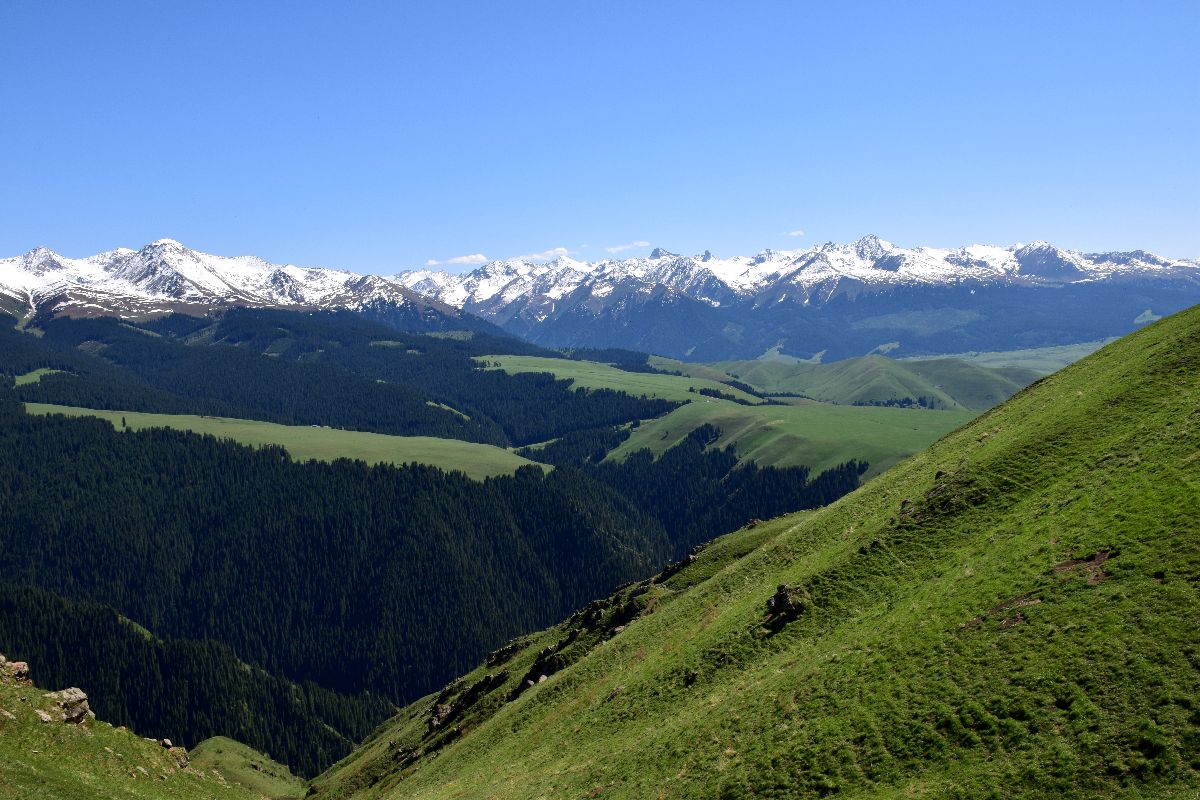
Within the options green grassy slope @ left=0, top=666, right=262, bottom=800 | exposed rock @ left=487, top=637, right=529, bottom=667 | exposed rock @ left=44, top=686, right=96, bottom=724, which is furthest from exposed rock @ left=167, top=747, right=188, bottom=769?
exposed rock @ left=487, top=637, right=529, bottom=667

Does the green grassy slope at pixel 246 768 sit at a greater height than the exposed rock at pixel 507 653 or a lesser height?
lesser

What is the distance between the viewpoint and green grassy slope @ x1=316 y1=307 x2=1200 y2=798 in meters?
35.1

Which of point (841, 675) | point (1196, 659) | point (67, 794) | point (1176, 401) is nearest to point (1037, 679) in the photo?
point (1196, 659)

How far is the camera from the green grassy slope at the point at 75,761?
152 feet

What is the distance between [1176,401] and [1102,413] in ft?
18.2

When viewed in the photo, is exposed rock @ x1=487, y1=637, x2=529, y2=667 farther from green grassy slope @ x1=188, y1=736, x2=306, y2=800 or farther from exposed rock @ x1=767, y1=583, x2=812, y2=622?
exposed rock @ x1=767, y1=583, x2=812, y2=622

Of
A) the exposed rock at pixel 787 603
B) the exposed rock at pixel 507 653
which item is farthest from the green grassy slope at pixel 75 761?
the exposed rock at pixel 507 653

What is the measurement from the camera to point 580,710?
220ft

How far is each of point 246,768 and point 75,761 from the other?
386 feet

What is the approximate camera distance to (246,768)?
154750 millimetres

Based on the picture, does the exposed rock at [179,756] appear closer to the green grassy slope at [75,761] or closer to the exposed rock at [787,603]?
the green grassy slope at [75,761]

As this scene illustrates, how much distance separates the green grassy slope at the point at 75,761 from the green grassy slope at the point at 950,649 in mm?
21503

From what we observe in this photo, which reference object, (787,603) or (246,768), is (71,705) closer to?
(787,603)

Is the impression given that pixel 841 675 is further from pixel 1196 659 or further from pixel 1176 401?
pixel 1176 401
